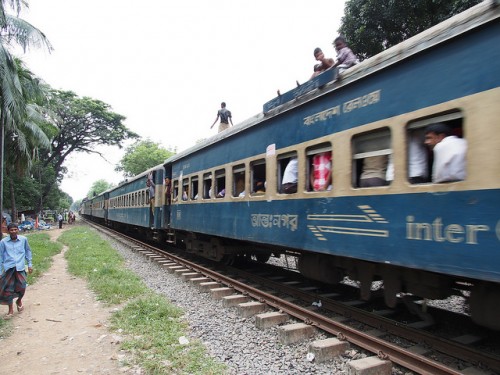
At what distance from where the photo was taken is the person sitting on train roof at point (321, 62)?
610cm

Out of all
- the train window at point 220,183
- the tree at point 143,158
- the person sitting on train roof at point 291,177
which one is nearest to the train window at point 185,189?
the train window at point 220,183

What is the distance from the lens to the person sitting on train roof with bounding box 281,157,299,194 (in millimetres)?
5684

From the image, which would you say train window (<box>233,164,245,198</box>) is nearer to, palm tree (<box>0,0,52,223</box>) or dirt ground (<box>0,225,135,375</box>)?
dirt ground (<box>0,225,135,375</box>)

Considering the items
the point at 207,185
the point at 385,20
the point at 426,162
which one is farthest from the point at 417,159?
the point at 385,20

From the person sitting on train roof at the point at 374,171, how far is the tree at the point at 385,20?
7.14 meters

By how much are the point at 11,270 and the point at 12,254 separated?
0.27 meters

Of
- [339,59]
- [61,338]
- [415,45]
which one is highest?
[339,59]

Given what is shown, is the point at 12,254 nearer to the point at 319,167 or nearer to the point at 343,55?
the point at 319,167

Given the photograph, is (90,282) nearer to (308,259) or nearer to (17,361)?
(17,361)

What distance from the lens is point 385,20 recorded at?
10898mm

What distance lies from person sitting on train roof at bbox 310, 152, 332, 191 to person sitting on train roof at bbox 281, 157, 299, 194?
38 cm

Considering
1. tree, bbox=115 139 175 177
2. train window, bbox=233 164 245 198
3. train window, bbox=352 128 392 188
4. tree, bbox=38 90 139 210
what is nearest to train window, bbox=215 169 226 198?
train window, bbox=233 164 245 198

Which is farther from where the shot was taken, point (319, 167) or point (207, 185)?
point (207, 185)

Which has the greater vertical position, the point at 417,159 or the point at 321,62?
the point at 321,62
